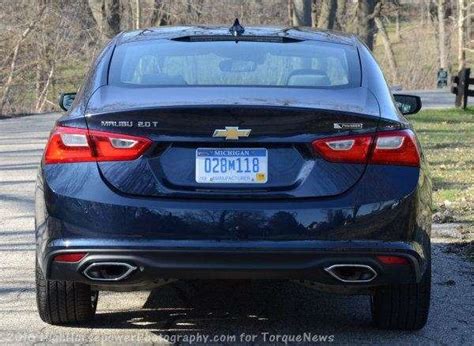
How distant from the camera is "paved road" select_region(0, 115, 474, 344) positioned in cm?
529

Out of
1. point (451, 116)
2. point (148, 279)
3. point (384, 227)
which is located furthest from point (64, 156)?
Answer: point (451, 116)

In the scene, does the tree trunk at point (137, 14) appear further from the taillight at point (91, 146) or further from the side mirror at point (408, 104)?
the taillight at point (91, 146)

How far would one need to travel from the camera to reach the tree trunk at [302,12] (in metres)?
27.4

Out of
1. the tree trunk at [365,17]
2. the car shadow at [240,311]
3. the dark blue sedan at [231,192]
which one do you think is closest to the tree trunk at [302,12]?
the tree trunk at [365,17]

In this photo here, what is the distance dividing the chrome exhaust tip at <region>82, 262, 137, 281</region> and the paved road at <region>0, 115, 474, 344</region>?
0.52 meters

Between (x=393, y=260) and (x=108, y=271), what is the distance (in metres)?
1.28

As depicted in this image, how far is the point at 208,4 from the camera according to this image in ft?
122

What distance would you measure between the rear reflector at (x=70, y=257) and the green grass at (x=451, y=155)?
453cm

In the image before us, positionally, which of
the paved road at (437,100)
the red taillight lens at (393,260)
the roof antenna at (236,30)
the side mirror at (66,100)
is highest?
the roof antenna at (236,30)

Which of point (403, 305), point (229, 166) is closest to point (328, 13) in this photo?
point (403, 305)

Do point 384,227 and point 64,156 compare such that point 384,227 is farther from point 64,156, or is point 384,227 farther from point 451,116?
point 451,116

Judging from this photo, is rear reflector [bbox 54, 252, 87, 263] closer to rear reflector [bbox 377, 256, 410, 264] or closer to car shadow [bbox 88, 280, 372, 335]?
car shadow [bbox 88, 280, 372, 335]

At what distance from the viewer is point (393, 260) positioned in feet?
15.6

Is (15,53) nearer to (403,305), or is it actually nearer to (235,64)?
(235,64)
